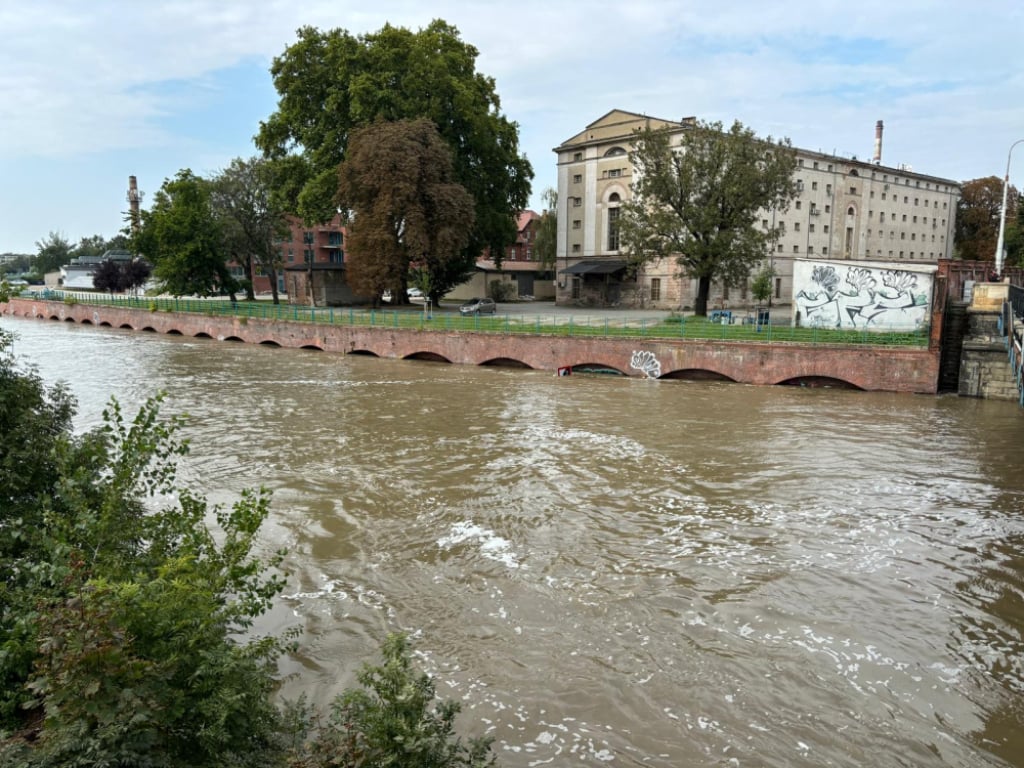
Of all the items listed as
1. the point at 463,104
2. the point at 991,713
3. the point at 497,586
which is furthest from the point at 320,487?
the point at 463,104

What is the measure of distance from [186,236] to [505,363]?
30697 millimetres

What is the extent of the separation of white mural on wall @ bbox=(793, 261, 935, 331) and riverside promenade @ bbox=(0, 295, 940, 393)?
77.6 inches

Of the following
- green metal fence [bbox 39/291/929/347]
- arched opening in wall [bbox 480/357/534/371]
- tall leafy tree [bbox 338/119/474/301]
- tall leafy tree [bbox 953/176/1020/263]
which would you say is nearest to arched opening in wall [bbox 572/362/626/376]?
green metal fence [bbox 39/291/929/347]

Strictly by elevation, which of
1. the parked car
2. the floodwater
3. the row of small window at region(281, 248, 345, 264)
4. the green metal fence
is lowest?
the floodwater

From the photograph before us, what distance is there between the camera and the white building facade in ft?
183

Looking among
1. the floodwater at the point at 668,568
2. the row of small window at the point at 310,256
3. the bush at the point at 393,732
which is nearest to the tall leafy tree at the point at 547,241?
the row of small window at the point at 310,256

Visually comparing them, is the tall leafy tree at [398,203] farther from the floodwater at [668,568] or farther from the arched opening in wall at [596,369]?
the floodwater at [668,568]

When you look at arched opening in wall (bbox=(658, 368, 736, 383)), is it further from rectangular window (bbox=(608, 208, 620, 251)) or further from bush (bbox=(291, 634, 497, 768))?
rectangular window (bbox=(608, 208, 620, 251))

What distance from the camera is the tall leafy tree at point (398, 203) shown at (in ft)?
143

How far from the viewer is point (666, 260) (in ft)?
177

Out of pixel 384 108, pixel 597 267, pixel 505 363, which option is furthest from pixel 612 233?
pixel 505 363

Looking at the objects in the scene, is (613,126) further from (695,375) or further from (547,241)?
(695,375)

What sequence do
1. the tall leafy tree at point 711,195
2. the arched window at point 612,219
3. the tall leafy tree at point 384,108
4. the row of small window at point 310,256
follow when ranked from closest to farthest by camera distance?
1. the tall leafy tree at point 711,195
2. the tall leafy tree at point 384,108
3. the arched window at point 612,219
4. the row of small window at point 310,256

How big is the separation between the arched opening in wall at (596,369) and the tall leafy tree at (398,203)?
1503cm
